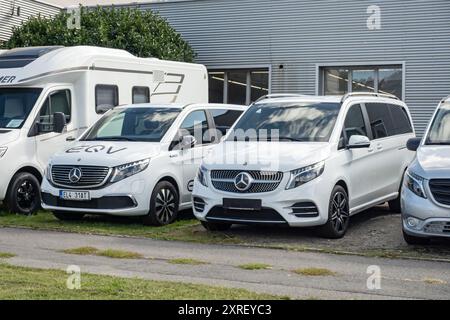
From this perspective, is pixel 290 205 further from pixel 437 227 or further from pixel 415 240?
pixel 437 227

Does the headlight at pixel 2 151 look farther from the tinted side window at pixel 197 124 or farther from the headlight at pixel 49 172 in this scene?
the tinted side window at pixel 197 124

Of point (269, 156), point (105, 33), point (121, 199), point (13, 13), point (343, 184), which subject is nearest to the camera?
point (269, 156)

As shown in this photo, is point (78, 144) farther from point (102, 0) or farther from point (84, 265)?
point (102, 0)

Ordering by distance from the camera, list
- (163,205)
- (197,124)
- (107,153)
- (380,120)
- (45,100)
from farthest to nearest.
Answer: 1. (45,100)
2. (197,124)
3. (380,120)
4. (163,205)
5. (107,153)

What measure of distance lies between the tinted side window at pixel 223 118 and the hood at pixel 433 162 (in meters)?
4.15

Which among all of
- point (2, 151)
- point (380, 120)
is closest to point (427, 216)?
point (380, 120)

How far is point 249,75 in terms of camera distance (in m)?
22.8

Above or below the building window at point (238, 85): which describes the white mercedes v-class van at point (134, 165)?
below

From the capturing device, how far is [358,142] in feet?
35.4

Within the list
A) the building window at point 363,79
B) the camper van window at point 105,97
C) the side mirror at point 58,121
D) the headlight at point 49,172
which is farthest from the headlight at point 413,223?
the building window at point 363,79

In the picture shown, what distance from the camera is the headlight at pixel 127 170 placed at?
451 inches

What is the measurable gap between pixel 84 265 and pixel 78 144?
13.6 ft

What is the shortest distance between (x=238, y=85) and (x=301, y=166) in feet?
43.0
